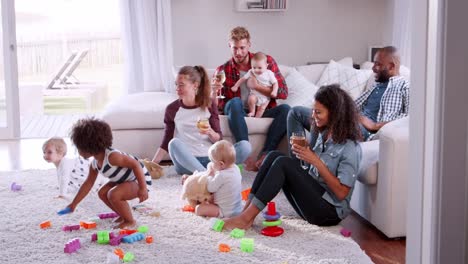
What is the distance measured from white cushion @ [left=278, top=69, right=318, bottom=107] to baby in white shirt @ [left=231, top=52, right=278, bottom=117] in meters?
0.26

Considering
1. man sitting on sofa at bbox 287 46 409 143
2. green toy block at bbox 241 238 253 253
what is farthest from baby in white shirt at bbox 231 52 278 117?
green toy block at bbox 241 238 253 253

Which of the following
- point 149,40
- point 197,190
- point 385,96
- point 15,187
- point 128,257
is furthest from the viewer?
point 149,40

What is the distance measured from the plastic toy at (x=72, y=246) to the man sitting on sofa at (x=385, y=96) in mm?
1841

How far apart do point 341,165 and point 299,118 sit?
4.17 ft

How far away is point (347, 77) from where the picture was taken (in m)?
5.76

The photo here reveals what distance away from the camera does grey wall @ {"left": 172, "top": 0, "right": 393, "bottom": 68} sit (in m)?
6.94

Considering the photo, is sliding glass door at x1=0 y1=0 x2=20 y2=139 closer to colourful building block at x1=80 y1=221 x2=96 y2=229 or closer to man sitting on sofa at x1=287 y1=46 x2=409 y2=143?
colourful building block at x1=80 y1=221 x2=96 y2=229

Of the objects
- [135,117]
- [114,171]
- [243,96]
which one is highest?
[243,96]

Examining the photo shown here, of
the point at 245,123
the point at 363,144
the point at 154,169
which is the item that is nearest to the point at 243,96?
the point at 245,123

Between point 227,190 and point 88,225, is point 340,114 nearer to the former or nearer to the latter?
point 227,190

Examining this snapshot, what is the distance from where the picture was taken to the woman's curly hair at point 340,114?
3.71m

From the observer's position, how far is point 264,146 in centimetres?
532

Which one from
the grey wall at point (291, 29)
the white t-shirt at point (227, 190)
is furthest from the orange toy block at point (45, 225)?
the grey wall at point (291, 29)

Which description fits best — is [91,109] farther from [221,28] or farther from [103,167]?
[103,167]
